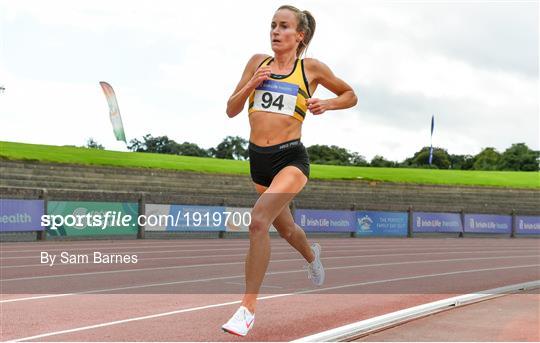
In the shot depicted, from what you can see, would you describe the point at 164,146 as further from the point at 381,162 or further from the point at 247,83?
the point at 247,83

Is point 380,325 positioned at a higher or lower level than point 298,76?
lower

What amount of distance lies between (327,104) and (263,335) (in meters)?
2.28

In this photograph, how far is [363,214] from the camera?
111ft

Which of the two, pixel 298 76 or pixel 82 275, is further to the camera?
pixel 82 275

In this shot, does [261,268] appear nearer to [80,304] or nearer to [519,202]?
[80,304]

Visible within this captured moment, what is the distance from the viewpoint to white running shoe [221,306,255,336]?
458 centimetres

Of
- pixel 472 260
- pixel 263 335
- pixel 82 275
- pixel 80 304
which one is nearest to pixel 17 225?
pixel 82 275

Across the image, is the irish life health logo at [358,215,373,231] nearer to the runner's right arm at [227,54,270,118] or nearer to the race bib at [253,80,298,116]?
the runner's right arm at [227,54,270,118]

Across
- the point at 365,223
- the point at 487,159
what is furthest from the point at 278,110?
the point at 487,159

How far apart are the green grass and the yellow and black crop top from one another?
129ft

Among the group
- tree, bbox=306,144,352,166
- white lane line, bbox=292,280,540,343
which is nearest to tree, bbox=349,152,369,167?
tree, bbox=306,144,352,166

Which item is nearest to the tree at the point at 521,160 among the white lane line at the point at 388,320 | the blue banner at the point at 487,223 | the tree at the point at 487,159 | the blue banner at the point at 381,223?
the tree at the point at 487,159

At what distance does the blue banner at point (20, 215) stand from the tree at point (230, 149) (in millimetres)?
61551

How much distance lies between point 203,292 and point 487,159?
97276mm
